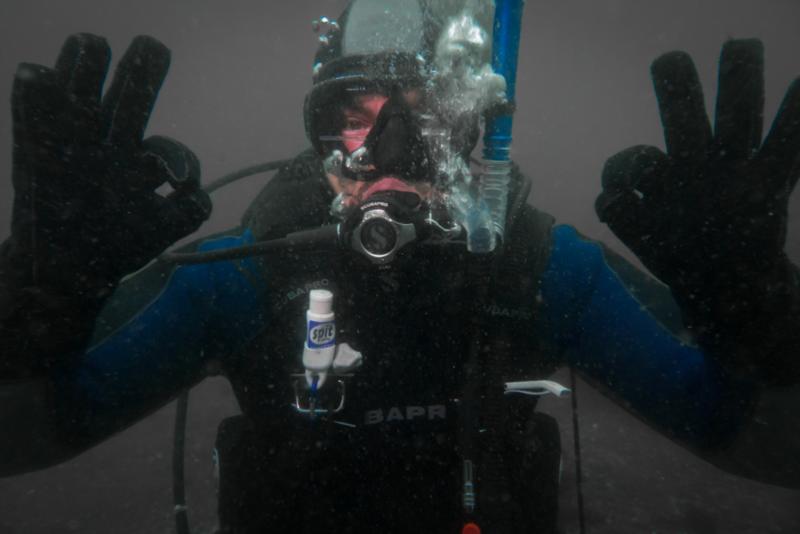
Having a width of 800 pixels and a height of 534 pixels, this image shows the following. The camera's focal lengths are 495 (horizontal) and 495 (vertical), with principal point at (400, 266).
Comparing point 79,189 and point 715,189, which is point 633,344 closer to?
point 715,189

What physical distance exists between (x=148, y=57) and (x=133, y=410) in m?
1.47

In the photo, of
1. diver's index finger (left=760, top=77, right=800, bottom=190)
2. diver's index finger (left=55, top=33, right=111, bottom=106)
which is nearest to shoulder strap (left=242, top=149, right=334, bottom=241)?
diver's index finger (left=55, top=33, right=111, bottom=106)

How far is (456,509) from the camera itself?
2066mm

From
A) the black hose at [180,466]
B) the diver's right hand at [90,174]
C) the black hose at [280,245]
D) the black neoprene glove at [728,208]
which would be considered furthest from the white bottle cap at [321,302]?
the black hose at [180,466]

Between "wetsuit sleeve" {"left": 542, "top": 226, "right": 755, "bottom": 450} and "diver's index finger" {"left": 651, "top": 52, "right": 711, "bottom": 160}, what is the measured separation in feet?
2.66

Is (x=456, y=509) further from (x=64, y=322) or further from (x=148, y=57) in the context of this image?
(x=148, y=57)

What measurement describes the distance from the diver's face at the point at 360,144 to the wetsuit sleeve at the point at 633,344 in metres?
0.81

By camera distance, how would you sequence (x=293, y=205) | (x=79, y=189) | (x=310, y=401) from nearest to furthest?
(x=79, y=189) → (x=310, y=401) → (x=293, y=205)

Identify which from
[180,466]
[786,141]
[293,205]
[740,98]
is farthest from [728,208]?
[180,466]

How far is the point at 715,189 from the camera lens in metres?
1.70

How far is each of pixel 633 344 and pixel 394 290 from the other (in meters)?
1.13

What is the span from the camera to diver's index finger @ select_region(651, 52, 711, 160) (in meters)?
1.65

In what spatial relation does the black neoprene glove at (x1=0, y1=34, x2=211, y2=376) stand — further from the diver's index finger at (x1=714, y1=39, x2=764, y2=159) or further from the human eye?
the diver's index finger at (x1=714, y1=39, x2=764, y2=159)

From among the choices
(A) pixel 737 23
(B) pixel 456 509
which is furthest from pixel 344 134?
(A) pixel 737 23
